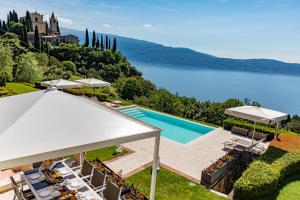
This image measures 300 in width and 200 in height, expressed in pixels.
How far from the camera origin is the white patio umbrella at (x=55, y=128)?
360 centimetres

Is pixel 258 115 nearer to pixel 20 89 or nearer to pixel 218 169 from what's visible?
pixel 218 169

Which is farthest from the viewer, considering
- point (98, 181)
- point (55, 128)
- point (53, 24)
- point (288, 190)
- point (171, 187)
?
point (53, 24)

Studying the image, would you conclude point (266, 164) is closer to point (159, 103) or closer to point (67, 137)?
point (67, 137)

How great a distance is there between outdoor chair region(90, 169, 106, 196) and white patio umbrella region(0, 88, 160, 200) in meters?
2.06

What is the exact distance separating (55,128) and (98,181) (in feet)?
9.92

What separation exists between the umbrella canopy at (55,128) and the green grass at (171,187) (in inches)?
158

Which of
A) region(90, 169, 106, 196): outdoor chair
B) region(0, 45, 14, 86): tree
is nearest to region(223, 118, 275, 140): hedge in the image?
region(90, 169, 106, 196): outdoor chair

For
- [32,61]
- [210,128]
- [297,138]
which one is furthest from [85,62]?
[297,138]

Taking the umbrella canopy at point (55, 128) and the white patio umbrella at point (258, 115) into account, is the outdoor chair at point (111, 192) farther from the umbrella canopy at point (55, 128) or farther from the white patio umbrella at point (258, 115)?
the white patio umbrella at point (258, 115)

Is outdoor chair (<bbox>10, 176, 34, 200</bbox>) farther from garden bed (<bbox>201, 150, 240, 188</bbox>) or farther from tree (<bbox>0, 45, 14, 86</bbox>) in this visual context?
tree (<bbox>0, 45, 14, 86</bbox>)

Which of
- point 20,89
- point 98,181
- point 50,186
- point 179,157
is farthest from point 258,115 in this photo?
point 20,89

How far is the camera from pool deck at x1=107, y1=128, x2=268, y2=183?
32.8 ft

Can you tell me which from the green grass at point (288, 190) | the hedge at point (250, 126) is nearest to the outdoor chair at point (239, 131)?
the hedge at point (250, 126)

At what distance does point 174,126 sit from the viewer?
60.7ft
